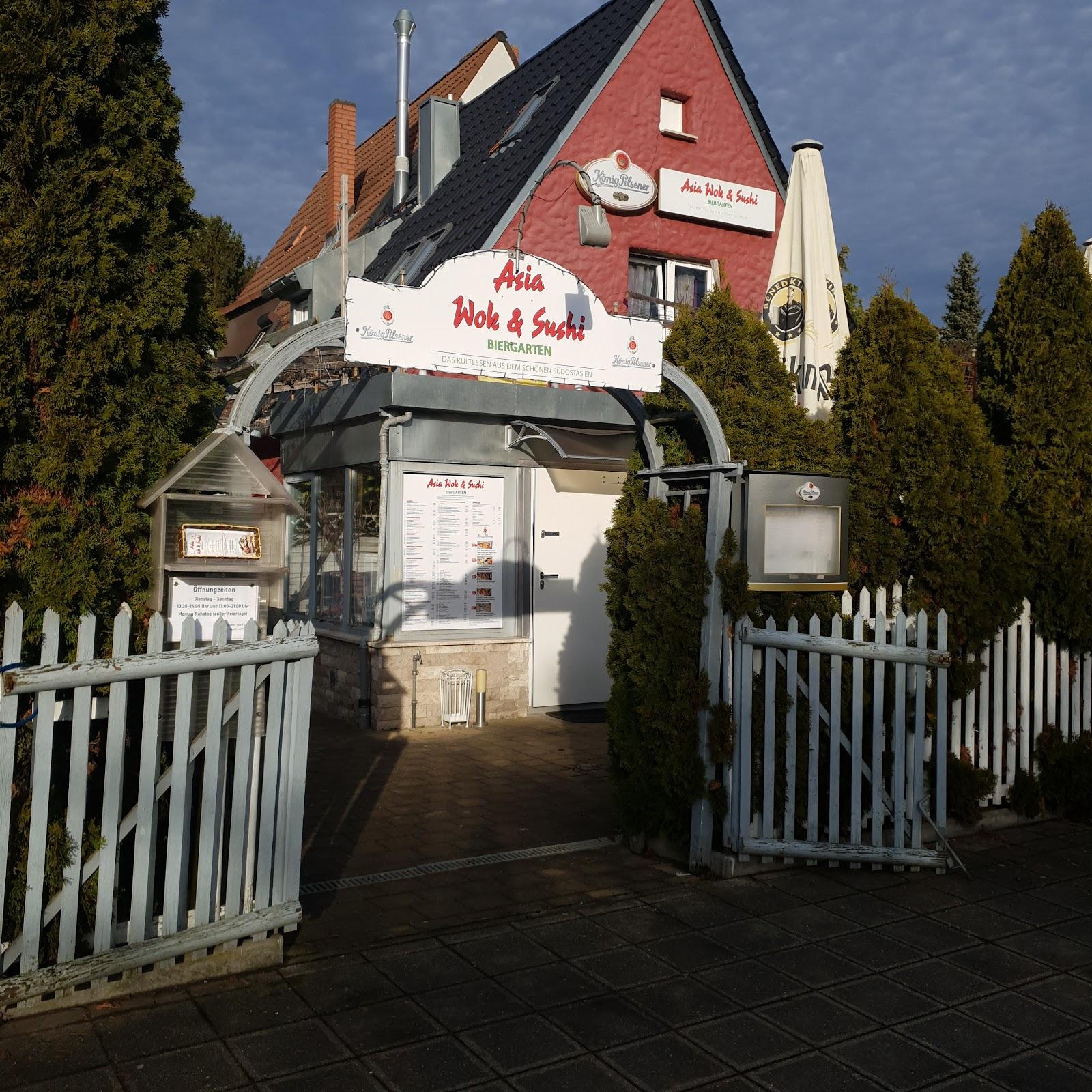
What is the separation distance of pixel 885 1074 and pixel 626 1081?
2.90 feet

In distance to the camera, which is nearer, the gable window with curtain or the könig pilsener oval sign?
the könig pilsener oval sign

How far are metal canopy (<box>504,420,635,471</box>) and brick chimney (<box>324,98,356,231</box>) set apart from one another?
283 inches

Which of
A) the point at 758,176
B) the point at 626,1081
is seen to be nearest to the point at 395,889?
the point at 626,1081

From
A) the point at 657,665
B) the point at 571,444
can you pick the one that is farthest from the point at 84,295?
the point at 571,444

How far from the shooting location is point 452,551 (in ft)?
36.3

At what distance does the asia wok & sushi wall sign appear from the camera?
16.7 ft

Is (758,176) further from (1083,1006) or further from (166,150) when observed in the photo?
(1083,1006)

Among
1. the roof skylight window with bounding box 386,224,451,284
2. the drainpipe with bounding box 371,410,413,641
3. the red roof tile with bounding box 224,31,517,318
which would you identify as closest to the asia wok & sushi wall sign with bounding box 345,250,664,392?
the drainpipe with bounding box 371,410,413,641

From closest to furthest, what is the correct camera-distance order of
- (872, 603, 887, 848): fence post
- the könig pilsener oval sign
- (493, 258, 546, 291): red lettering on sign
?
(493, 258, 546, 291): red lettering on sign → (872, 603, 887, 848): fence post → the könig pilsener oval sign

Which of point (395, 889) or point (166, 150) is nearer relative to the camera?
point (166, 150)

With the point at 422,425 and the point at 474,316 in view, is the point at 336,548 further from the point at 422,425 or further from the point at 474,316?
the point at 474,316

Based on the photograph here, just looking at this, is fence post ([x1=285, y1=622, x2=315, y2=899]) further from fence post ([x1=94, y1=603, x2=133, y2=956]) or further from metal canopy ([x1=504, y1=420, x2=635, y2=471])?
metal canopy ([x1=504, y1=420, x2=635, y2=471])

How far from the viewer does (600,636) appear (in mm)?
12031

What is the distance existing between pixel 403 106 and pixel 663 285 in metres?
4.65
